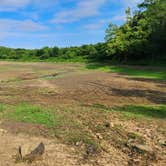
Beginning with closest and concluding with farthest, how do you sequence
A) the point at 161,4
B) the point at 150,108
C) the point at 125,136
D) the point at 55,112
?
1. the point at 125,136
2. the point at 55,112
3. the point at 150,108
4. the point at 161,4

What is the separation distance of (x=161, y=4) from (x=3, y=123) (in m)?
36.6

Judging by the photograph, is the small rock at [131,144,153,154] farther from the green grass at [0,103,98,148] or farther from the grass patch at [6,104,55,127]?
the grass patch at [6,104,55,127]

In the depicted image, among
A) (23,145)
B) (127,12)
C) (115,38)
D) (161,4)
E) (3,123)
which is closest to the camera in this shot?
A: (23,145)

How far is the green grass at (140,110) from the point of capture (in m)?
10.6

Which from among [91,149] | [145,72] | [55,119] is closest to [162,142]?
[91,149]

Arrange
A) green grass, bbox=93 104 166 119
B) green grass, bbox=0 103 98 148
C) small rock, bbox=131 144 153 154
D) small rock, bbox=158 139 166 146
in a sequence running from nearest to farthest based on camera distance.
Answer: small rock, bbox=131 144 153 154
small rock, bbox=158 139 166 146
green grass, bbox=0 103 98 148
green grass, bbox=93 104 166 119

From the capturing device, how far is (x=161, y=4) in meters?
42.4

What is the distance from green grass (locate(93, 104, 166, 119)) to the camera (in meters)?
10.6

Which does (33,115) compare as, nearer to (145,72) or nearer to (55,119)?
(55,119)

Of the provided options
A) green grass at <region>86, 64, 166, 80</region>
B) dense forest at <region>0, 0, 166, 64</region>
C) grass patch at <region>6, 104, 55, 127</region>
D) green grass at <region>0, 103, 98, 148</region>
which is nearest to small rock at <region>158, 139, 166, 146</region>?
green grass at <region>0, 103, 98, 148</region>

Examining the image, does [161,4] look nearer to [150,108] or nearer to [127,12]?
[127,12]

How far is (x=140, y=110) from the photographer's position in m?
11.9

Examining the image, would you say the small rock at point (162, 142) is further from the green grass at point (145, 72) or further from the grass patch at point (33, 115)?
the green grass at point (145, 72)

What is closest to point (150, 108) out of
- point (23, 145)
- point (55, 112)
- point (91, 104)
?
point (91, 104)
